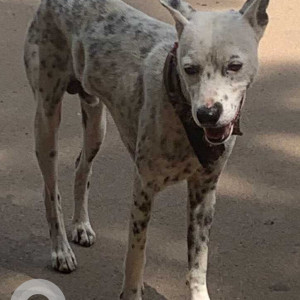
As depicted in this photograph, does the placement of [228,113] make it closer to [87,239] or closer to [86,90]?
[86,90]

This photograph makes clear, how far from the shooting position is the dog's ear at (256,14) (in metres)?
3.59

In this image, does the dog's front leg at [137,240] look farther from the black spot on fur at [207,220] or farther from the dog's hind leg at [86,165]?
the dog's hind leg at [86,165]

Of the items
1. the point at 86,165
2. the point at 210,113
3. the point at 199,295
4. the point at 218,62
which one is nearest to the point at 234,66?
the point at 218,62

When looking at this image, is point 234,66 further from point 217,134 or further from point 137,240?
point 137,240

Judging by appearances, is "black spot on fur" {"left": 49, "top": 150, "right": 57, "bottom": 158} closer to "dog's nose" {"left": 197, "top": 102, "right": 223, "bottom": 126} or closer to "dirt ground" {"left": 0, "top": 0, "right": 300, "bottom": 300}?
"dirt ground" {"left": 0, "top": 0, "right": 300, "bottom": 300}

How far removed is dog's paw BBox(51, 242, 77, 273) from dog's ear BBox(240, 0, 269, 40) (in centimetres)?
163

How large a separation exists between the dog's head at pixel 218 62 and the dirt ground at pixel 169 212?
1.25 m

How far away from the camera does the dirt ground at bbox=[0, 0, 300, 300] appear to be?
4574 mm

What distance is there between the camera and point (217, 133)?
11.7ft

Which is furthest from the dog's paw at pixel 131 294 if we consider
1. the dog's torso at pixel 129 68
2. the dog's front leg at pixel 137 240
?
the dog's torso at pixel 129 68

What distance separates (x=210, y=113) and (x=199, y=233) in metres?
1.02

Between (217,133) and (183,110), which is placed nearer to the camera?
(217,133)

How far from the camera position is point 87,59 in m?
4.32

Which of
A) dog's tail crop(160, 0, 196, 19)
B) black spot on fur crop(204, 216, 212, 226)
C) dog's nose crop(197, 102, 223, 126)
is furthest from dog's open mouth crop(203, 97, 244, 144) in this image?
black spot on fur crop(204, 216, 212, 226)
